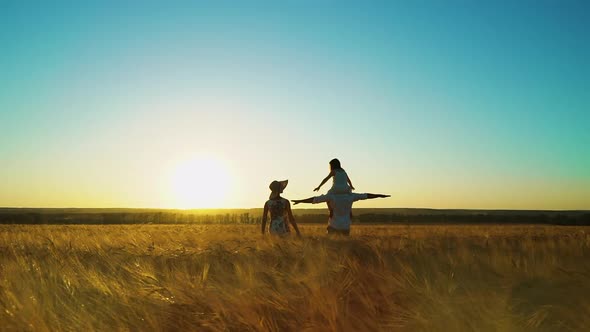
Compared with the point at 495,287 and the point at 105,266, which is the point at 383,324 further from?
the point at 105,266

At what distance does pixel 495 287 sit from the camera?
2984mm

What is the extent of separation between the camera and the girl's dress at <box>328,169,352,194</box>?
27.8 feet

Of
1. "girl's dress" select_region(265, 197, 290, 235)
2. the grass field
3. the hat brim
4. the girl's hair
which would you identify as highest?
the girl's hair

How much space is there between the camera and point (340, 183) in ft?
28.0

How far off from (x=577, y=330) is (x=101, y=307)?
7.58 ft

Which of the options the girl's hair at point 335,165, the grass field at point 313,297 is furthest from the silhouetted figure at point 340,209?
the grass field at point 313,297

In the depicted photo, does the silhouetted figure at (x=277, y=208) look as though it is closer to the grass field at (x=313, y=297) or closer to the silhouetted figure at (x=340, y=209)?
the silhouetted figure at (x=340, y=209)

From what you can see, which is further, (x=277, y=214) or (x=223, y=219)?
(x=223, y=219)

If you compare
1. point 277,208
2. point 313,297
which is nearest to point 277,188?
point 277,208

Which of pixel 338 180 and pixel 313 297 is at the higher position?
pixel 338 180

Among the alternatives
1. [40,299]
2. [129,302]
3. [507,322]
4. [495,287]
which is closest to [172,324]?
[129,302]

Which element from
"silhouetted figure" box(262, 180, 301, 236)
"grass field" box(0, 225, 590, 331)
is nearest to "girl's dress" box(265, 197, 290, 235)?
"silhouetted figure" box(262, 180, 301, 236)

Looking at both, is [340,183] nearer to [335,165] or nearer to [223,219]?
[335,165]

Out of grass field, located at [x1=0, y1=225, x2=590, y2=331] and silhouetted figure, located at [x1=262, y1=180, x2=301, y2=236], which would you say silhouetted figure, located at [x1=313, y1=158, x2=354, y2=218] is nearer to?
silhouetted figure, located at [x1=262, y1=180, x2=301, y2=236]
